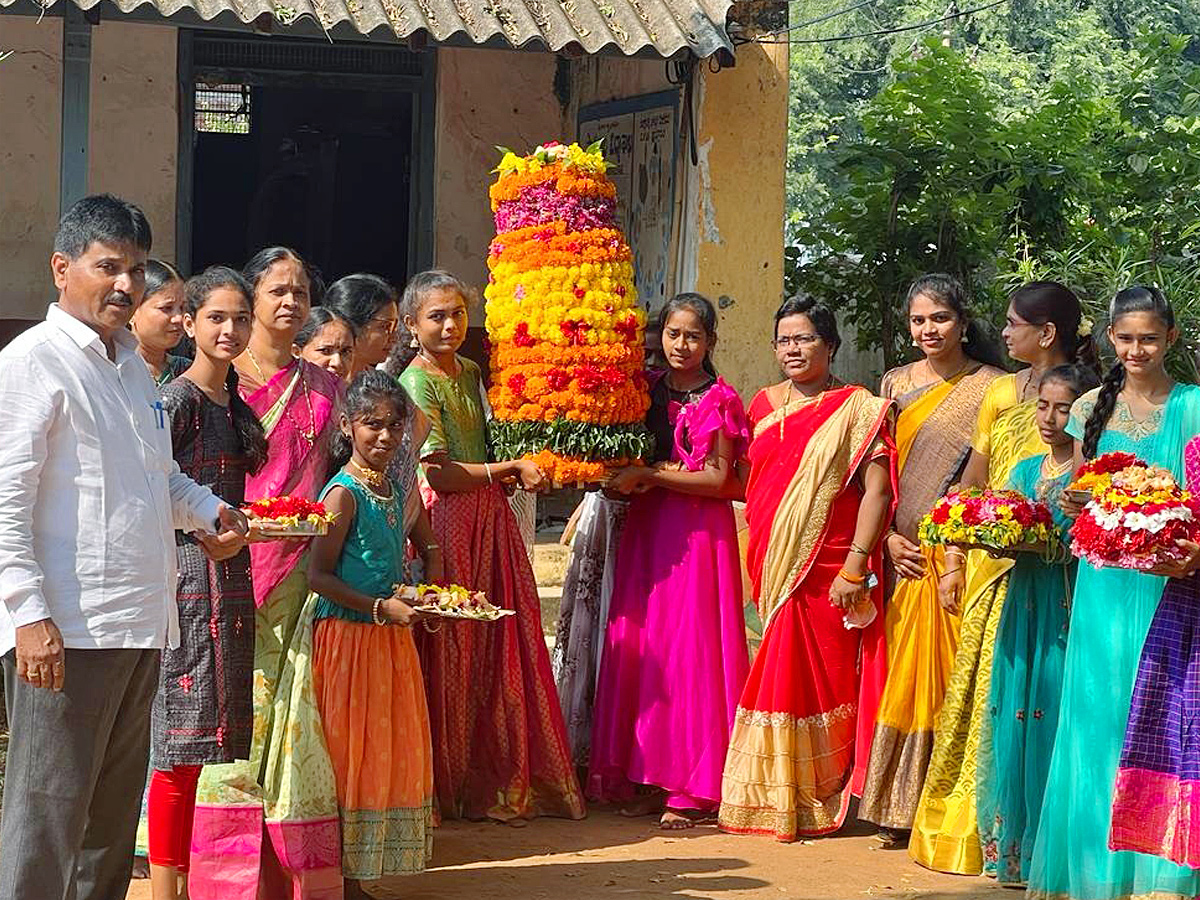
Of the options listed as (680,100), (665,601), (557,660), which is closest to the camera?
(665,601)

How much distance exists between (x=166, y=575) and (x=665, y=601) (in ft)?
10.1

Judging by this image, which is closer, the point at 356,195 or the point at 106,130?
the point at 106,130

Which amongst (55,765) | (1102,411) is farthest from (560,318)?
(55,765)

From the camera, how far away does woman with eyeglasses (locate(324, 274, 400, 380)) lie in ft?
20.5

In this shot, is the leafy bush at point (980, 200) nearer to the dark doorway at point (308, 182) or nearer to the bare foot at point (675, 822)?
the bare foot at point (675, 822)

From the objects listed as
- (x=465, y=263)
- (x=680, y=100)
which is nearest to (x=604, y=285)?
(x=680, y=100)

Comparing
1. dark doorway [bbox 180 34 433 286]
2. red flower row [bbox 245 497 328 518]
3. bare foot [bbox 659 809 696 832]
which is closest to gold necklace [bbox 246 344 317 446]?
red flower row [bbox 245 497 328 518]

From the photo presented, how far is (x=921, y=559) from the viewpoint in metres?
6.59

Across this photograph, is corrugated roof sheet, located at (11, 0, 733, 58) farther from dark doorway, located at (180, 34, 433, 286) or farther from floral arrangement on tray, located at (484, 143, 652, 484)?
dark doorway, located at (180, 34, 433, 286)

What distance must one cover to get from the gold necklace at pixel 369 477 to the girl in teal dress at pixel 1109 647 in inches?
85.2

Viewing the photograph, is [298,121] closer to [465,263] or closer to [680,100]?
[465,263]

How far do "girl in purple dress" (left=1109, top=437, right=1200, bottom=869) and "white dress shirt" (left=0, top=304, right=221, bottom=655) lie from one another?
2.96 metres

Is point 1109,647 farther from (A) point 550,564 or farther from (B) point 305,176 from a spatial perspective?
(B) point 305,176

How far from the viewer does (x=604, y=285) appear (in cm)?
638
